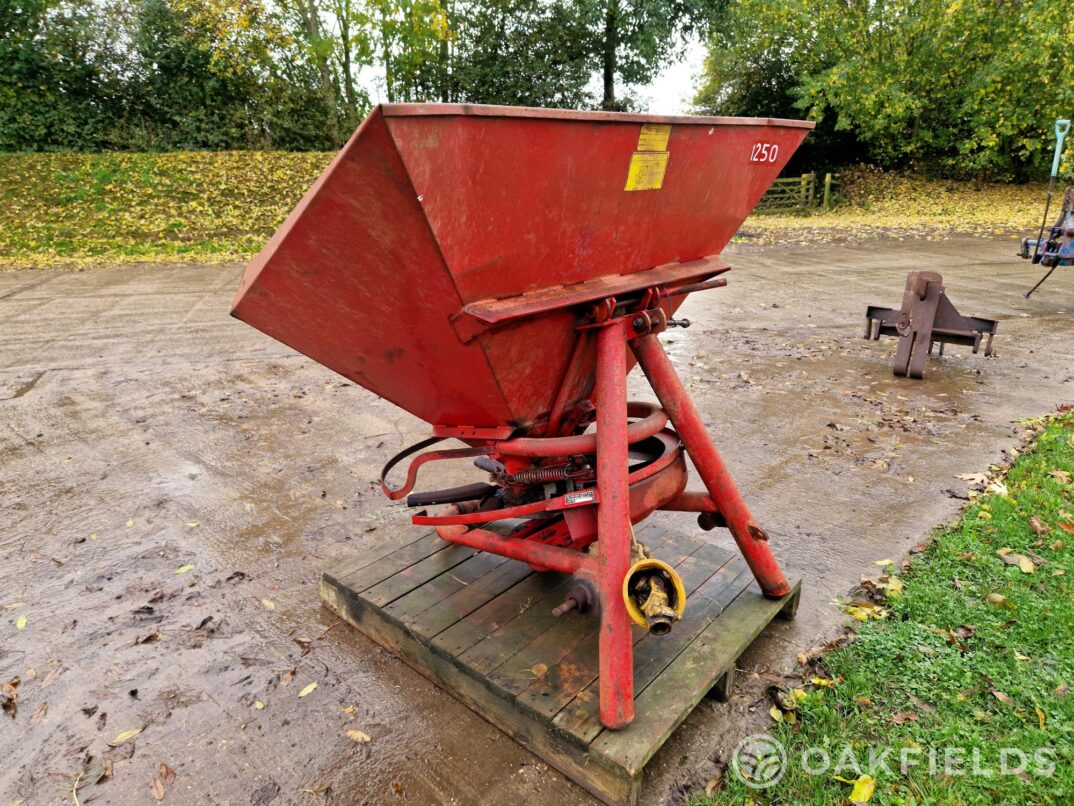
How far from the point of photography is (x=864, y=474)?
4590 millimetres

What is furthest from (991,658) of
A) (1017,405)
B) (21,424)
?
(21,424)

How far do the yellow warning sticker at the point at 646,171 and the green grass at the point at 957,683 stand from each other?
2049 millimetres

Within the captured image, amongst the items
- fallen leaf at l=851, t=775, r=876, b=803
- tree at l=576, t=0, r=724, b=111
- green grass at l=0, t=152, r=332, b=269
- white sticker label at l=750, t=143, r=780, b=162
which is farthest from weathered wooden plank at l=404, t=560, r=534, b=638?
tree at l=576, t=0, r=724, b=111

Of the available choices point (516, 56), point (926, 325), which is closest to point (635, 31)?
point (516, 56)

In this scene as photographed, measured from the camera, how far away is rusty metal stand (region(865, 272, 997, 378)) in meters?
6.30

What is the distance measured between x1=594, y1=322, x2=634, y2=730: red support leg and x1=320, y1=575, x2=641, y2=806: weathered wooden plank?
0.52 ft

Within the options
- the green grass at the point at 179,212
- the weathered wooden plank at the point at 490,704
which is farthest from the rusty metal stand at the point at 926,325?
the green grass at the point at 179,212

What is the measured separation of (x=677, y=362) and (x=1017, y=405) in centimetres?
294

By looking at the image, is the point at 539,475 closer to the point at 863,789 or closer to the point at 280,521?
the point at 863,789

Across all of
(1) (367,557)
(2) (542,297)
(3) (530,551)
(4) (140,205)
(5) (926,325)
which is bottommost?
(1) (367,557)

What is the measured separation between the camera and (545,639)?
109 inches

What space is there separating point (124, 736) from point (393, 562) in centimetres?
124

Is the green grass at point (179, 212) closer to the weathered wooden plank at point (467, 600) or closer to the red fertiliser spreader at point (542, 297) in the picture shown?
the weathered wooden plank at point (467, 600)

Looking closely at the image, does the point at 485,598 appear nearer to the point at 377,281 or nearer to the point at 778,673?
the point at 778,673
